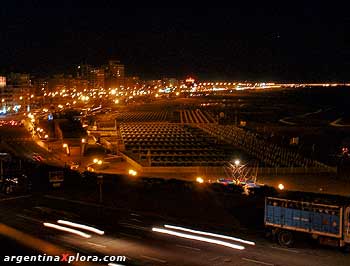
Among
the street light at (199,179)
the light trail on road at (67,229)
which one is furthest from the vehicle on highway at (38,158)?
the light trail on road at (67,229)

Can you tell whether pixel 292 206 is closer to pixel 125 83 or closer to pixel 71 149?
pixel 71 149

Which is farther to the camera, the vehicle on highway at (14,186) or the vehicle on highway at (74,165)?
the vehicle on highway at (74,165)

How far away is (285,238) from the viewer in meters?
10.0

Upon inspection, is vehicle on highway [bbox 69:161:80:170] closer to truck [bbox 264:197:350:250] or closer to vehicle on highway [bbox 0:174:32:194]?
vehicle on highway [bbox 0:174:32:194]

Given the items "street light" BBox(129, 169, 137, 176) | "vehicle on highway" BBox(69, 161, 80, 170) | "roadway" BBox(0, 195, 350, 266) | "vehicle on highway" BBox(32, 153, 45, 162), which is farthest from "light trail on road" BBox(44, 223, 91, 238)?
"vehicle on highway" BBox(32, 153, 45, 162)

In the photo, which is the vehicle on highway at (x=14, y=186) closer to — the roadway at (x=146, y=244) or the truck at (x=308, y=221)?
the roadway at (x=146, y=244)

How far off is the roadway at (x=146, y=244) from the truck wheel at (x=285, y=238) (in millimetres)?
151

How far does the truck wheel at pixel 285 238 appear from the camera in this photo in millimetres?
9961

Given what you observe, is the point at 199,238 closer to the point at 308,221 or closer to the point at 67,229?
the point at 308,221

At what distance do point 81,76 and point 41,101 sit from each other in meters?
62.7

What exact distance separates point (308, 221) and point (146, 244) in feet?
10.4

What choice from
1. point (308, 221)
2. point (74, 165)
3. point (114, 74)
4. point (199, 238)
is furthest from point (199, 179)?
point (114, 74)

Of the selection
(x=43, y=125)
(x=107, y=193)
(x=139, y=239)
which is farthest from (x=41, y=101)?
(x=139, y=239)

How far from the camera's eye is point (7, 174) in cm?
2005
